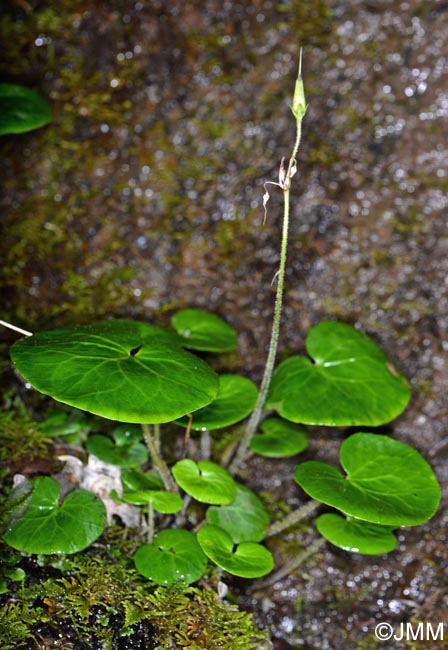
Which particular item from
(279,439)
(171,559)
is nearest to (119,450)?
(171,559)

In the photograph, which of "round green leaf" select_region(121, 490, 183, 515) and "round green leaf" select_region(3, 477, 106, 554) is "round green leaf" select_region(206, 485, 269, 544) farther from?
"round green leaf" select_region(3, 477, 106, 554)

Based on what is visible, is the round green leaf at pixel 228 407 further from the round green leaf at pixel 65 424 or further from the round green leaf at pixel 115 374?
the round green leaf at pixel 65 424

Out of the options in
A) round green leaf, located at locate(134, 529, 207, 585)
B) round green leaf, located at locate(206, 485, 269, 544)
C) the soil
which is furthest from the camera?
the soil

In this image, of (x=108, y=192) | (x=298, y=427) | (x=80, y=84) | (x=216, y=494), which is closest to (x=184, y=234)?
(x=108, y=192)

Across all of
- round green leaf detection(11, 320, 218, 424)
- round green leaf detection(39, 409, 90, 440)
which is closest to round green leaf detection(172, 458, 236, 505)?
round green leaf detection(11, 320, 218, 424)

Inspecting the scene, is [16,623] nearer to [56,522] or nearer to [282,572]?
[56,522]

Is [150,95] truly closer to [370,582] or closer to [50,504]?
[50,504]
